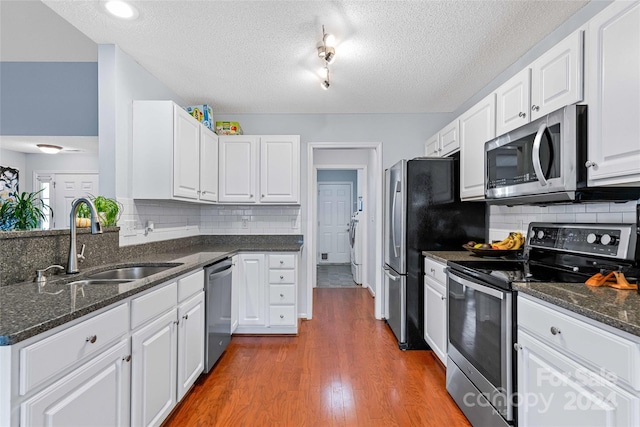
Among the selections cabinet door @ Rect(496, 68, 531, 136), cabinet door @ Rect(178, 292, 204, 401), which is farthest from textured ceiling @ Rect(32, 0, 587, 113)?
cabinet door @ Rect(178, 292, 204, 401)

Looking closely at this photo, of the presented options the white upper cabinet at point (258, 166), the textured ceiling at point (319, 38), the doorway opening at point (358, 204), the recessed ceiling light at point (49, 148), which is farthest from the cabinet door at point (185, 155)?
the recessed ceiling light at point (49, 148)

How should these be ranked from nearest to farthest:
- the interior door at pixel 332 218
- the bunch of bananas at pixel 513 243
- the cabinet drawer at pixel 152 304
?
1. the cabinet drawer at pixel 152 304
2. the bunch of bananas at pixel 513 243
3. the interior door at pixel 332 218

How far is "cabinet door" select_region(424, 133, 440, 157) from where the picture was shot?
3288 mm

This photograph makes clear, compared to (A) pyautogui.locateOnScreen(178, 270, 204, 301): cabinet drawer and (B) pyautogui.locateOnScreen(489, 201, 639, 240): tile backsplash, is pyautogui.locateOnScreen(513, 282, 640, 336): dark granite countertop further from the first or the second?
(A) pyautogui.locateOnScreen(178, 270, 204, 301): cabinet drawer

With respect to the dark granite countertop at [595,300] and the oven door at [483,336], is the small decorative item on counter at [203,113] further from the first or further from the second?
the dark granite countertop at [595,300]

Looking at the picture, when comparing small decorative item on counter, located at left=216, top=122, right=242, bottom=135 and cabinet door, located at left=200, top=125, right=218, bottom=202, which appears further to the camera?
small decorative item on counter, located at left=216, top=122, right=242, bottom=135

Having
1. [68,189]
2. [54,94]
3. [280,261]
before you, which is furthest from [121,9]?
[68,189]

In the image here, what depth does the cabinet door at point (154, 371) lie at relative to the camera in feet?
4.90

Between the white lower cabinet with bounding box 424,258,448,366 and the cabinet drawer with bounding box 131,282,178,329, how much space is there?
1.79m

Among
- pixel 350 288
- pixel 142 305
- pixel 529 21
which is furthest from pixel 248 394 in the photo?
pixel 350 288

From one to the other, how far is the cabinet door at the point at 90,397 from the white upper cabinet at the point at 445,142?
9.07ft

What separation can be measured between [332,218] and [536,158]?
5947 millimetres

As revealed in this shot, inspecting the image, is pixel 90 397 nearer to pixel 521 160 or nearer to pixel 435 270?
pixel 435 270

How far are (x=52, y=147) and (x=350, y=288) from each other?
4.39 m
